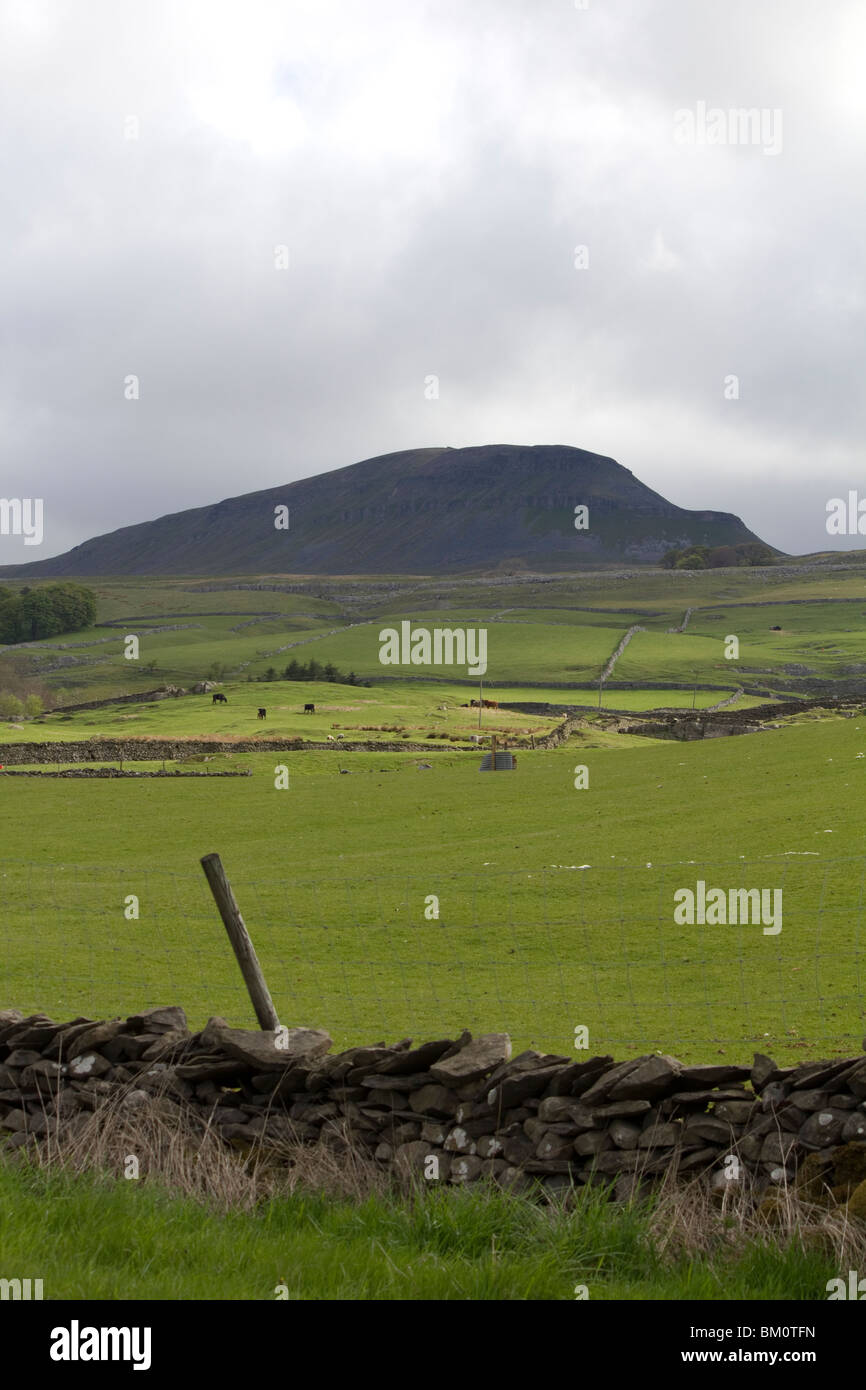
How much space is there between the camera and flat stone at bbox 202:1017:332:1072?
8.78 meters

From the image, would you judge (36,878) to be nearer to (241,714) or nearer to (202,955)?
(202,955)

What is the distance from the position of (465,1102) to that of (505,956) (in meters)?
9.57

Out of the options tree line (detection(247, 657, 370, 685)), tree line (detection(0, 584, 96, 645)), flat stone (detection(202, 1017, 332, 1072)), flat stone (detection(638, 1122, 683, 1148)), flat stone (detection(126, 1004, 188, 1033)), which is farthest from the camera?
tree line (detection(0, 584, 96, 645))

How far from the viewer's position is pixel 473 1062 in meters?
8.24

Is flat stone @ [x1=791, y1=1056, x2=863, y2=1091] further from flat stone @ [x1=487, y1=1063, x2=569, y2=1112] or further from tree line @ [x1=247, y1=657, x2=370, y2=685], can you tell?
tree line @ [x1=247, y1=657, x2=370, y2=685]

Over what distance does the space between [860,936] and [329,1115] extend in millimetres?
10224

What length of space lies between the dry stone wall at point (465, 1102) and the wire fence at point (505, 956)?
3711 millimetres

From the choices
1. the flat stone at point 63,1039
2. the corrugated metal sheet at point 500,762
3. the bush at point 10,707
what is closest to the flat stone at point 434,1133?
the flat stone at point 63,1039

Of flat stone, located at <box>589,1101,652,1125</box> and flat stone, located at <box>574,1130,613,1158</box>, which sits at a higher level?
flat stone, located at <box>589,1101,652,1125</box>

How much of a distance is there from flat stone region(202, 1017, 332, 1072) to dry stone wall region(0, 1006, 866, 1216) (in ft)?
0.05

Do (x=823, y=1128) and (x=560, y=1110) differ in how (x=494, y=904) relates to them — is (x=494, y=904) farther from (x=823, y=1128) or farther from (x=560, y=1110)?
(x=823, y=1128)

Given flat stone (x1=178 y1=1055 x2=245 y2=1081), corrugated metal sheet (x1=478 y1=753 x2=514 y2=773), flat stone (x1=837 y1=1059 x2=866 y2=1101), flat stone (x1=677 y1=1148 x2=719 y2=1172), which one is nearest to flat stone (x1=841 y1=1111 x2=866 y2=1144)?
flat stone (x1=837 y1=1059 x2=866 y2=1101)

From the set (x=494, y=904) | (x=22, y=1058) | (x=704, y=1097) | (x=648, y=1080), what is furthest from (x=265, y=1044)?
(x=494, y=904)

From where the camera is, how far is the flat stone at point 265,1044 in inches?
346
